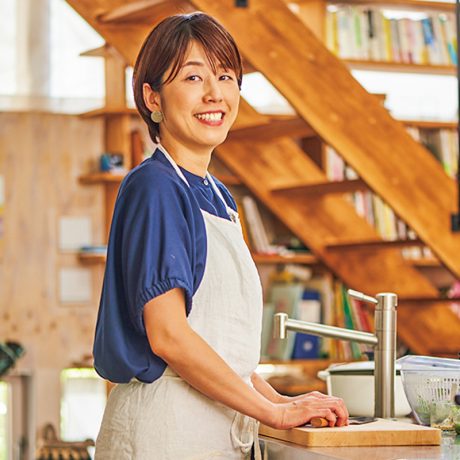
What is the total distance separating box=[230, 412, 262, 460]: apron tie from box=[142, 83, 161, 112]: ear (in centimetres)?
55

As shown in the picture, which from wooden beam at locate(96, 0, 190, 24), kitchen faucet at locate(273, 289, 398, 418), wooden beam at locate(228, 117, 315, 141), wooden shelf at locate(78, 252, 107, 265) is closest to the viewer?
kitchen faucet at locate(273, 289, 398, 418)

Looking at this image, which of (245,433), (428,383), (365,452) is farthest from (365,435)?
(428,383)

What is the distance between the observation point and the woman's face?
1926mm

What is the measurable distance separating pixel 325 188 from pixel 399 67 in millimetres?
1062

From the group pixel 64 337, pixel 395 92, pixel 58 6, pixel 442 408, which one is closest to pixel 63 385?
pixel 64 337

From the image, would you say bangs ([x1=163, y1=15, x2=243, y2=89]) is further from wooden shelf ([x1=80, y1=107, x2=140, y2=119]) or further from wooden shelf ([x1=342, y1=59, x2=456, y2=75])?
wooden shelf ([x1=342, y1=59, x2=456, y2=75])

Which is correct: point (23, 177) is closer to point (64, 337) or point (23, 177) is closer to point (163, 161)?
point (64, 337)

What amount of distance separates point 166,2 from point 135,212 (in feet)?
7.88

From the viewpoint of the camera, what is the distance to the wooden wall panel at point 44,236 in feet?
16.0

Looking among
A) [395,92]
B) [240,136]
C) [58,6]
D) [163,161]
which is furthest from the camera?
[395,92]

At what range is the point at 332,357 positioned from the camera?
5.21 m

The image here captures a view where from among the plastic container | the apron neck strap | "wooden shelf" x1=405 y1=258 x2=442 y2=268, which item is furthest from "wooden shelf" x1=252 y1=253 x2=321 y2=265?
the apron neck strap

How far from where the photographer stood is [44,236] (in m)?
4.93

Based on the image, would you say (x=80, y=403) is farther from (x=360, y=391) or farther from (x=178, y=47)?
(x=178, y=47)
